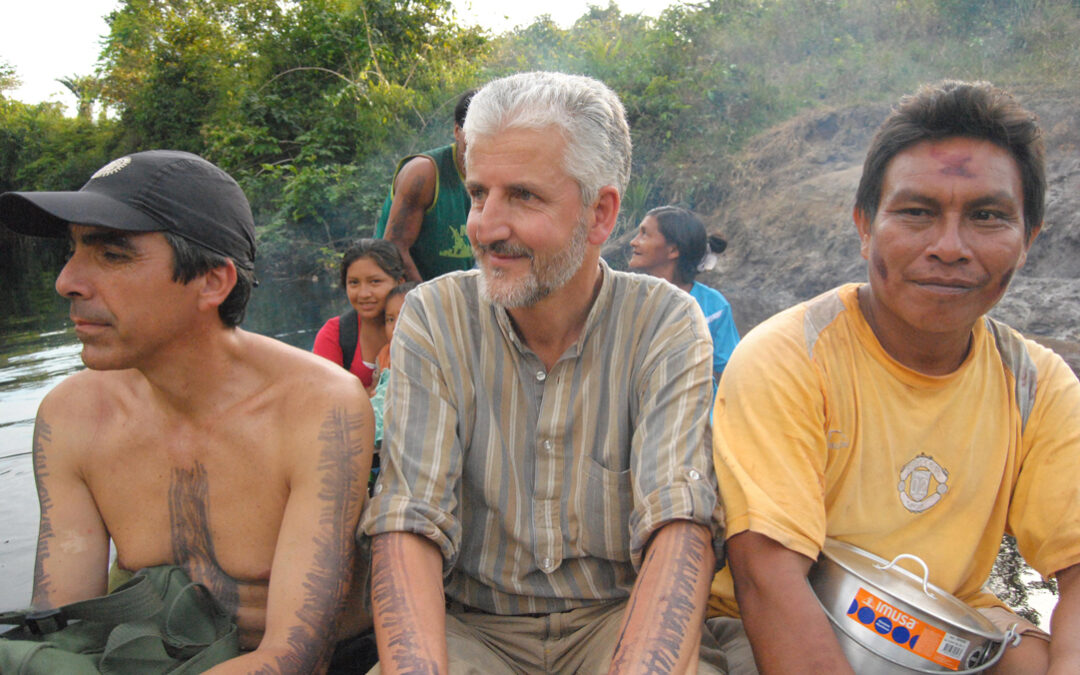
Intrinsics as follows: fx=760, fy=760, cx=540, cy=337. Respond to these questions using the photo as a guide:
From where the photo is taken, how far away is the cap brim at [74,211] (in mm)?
1618

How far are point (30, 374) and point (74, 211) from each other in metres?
7.37

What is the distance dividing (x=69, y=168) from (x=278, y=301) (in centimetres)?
1875

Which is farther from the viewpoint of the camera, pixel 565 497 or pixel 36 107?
pixel 36 107

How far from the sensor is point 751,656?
1735 millimetres

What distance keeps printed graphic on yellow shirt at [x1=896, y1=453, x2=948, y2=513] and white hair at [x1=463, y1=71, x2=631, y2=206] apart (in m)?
0.96

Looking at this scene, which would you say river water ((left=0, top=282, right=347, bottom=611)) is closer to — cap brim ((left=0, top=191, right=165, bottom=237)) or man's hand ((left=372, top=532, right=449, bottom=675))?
cap brim ((left=0, top=191, right=165, bottom=237))

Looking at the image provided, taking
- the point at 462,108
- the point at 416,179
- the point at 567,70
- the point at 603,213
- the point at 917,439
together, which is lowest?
the point at 917,439

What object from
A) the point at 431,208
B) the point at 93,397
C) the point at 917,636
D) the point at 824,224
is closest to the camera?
the point at 917,636

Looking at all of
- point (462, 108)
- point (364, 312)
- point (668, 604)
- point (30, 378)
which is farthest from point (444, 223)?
point (30, 378)

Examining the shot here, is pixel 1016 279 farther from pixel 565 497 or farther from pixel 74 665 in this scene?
pixel 74 665

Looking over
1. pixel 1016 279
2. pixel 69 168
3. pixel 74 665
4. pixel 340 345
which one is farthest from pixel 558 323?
pixel 69 168

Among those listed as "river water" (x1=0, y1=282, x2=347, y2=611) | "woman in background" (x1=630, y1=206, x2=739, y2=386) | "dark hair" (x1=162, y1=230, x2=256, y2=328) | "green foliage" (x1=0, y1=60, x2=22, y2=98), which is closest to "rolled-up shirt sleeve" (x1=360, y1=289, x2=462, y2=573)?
"dark hair" (x1=162, y1=230, x2=256, y2=328)

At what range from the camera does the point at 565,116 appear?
1.71 meters

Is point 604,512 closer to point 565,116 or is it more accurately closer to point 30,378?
point 565,116
